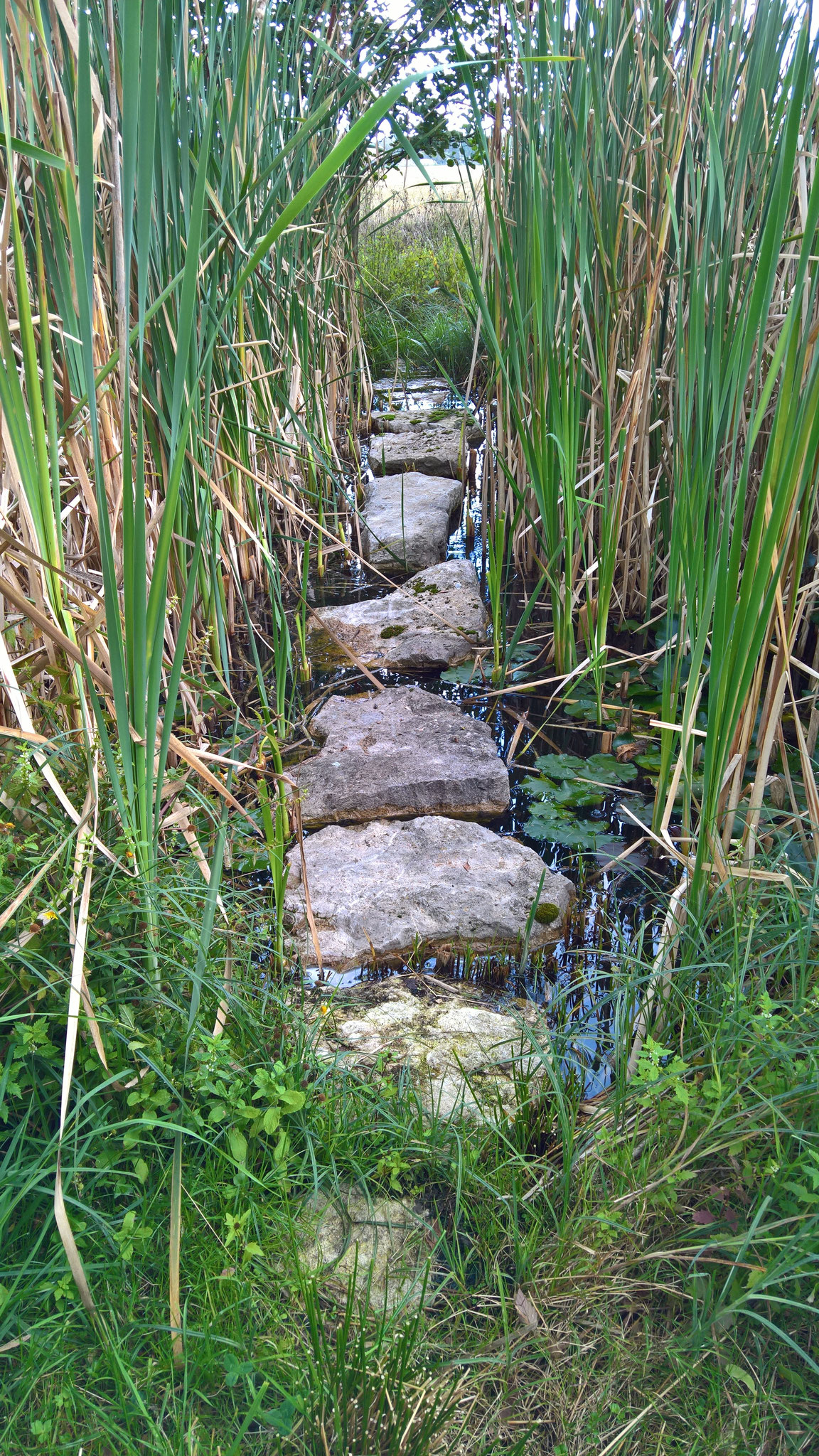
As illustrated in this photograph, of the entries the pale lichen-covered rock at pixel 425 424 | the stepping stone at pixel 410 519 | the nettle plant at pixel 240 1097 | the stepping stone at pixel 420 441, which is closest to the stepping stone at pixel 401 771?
the nettle plant at pixel 240 1097

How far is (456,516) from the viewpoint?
4523mm

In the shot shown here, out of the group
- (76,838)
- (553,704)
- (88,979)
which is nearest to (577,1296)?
(88,979)

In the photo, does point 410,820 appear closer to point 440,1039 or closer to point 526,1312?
point 440,1039

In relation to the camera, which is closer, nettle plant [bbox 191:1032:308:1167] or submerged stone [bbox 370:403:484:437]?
nettle plant [bbox 191:1032:308:1167]

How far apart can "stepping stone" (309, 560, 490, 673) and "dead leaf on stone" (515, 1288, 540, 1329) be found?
208 cm

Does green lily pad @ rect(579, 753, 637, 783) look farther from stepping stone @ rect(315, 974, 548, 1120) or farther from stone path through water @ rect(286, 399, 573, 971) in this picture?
stepping stone @ rect(315, 974, 548, 1120)

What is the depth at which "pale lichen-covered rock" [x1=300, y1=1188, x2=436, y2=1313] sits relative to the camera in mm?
1124

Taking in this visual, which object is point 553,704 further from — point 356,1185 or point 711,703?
point 356,1185

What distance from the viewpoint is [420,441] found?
17.1 ft

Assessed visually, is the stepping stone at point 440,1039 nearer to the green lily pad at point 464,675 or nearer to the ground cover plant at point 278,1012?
the ground cover plant at point 278,1012

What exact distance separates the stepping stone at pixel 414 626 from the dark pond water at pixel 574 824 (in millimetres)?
75

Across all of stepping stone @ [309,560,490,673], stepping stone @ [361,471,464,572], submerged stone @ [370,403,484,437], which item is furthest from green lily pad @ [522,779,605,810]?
submerged stone @ [370,403,484,437]

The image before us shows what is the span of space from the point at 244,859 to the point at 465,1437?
1176mm

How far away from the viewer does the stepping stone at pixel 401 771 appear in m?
2.27
